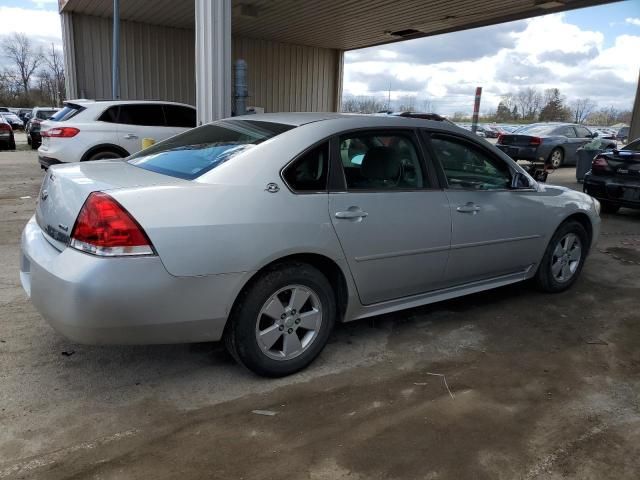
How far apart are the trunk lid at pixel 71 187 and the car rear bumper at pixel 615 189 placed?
26.2 feet

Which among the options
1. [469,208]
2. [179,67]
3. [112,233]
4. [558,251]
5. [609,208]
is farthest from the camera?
[179,67]

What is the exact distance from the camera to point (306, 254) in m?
3.08

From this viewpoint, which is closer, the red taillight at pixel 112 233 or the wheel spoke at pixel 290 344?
the red taillight at pixel 112 233

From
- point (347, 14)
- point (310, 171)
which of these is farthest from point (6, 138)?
point (310, 171)

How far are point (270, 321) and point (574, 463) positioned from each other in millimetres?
1684

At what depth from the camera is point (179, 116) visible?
10180 mm

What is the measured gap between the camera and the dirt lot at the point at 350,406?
2.42 meters

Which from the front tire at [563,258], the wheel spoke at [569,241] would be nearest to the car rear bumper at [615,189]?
the front tire at [563,258]

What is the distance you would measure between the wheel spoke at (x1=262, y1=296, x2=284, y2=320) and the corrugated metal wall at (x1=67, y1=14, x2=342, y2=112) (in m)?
15.6

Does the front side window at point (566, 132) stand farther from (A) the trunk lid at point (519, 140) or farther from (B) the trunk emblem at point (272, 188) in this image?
(B) the trunk emblem at point (272, 188)

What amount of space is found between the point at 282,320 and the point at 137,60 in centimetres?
1619

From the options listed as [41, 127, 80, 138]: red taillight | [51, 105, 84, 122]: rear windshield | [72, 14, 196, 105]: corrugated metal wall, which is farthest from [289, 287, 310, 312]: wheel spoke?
[72, 14, 196, 105]: corrugated metal wall

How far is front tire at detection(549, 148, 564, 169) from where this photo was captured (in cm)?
1675

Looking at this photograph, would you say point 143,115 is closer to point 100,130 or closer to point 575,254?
point 100,130
